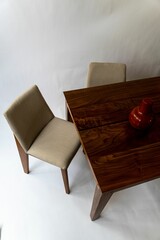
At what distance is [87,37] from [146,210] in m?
1.62

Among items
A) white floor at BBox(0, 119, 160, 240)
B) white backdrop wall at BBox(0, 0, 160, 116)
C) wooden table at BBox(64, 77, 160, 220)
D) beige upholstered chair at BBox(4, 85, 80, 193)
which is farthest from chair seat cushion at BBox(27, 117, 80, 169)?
white backdrop wall at BBox(0, 0, 160, 116)

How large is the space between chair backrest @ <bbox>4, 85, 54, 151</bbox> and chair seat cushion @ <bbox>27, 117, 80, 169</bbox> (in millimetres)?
52

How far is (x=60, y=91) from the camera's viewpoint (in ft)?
6.51

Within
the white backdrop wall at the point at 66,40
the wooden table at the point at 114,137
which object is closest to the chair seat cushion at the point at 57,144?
the wooden table at the point at 114,137

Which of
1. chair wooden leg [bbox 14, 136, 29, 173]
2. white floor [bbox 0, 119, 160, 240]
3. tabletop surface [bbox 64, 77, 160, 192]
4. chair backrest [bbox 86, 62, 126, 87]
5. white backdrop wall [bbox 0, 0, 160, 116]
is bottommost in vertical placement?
white floor [bbox 0, 119, 160, 240]

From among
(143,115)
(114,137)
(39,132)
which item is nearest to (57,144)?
(39,132)

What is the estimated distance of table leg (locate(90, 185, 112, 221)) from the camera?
0.92 meters

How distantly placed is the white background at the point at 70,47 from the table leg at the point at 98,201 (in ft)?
0.54

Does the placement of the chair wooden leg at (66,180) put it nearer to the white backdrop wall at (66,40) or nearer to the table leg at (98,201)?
the table leg at (98,201)

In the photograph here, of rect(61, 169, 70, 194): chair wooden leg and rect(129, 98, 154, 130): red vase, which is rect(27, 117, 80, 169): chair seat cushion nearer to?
rect(61, 169, 70, 194): chair wooden leg

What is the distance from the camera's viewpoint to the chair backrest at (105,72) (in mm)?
1552

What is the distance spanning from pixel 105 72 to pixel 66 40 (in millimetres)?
498

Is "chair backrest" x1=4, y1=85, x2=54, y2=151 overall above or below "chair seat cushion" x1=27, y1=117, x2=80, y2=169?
above

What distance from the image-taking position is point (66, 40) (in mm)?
1671
